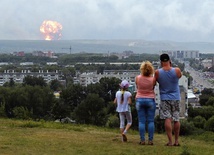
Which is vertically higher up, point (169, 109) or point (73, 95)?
point (169, 109)

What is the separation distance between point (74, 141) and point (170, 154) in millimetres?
1826

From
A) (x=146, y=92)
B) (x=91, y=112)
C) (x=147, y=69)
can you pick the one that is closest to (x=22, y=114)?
(x=146, y=92)

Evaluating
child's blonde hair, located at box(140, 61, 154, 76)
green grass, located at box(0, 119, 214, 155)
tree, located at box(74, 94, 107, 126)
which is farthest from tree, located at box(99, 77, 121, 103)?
child's blonde hair, located at box(140, 61, 154, 76)

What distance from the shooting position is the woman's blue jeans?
7.39m

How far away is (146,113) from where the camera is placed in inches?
297

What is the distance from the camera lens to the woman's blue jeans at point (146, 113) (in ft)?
24.3

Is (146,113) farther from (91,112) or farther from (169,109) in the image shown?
(91,112)

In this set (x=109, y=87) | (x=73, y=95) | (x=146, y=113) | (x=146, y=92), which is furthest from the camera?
(x=109, y=87)

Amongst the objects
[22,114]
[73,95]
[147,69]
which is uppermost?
[147,69]

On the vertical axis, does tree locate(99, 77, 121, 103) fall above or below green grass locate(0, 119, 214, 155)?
below

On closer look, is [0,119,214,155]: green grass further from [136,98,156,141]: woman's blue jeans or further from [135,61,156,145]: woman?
[135,61,156,145]: woman

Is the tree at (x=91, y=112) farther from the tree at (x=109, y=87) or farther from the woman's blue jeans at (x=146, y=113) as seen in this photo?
the woman's blue jeans at (x=146, y=113)

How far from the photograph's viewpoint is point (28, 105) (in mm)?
33625

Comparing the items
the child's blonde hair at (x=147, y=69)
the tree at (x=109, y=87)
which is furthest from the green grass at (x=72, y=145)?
the tree at (x=109, y=87)
